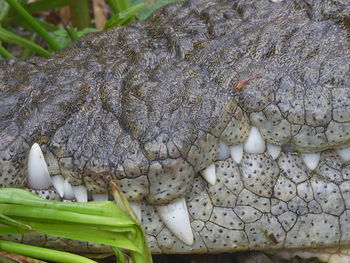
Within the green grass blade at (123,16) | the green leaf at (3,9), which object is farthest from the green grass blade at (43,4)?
the green grass blade at (123,16)

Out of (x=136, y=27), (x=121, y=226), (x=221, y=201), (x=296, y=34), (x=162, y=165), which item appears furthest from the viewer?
(x=136, y=27)

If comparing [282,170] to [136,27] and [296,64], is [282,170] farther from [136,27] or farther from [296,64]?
[136,27]

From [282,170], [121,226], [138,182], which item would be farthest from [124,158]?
[282,170]

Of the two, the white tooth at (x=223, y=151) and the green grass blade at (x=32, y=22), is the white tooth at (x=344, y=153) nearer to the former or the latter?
the white tooth at (x=223, y=151)

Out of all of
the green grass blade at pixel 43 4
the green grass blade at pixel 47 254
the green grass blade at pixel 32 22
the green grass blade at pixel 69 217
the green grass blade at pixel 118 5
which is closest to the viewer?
the green grass blade at pixel 69 217

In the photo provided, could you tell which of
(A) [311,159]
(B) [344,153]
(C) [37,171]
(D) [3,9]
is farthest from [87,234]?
(D) [3,9]

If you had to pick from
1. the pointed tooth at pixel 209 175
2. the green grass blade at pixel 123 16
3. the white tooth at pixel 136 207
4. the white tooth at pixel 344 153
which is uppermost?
the green grass blade at pixel 123 16

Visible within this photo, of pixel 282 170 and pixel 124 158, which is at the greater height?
pixel 124 158
